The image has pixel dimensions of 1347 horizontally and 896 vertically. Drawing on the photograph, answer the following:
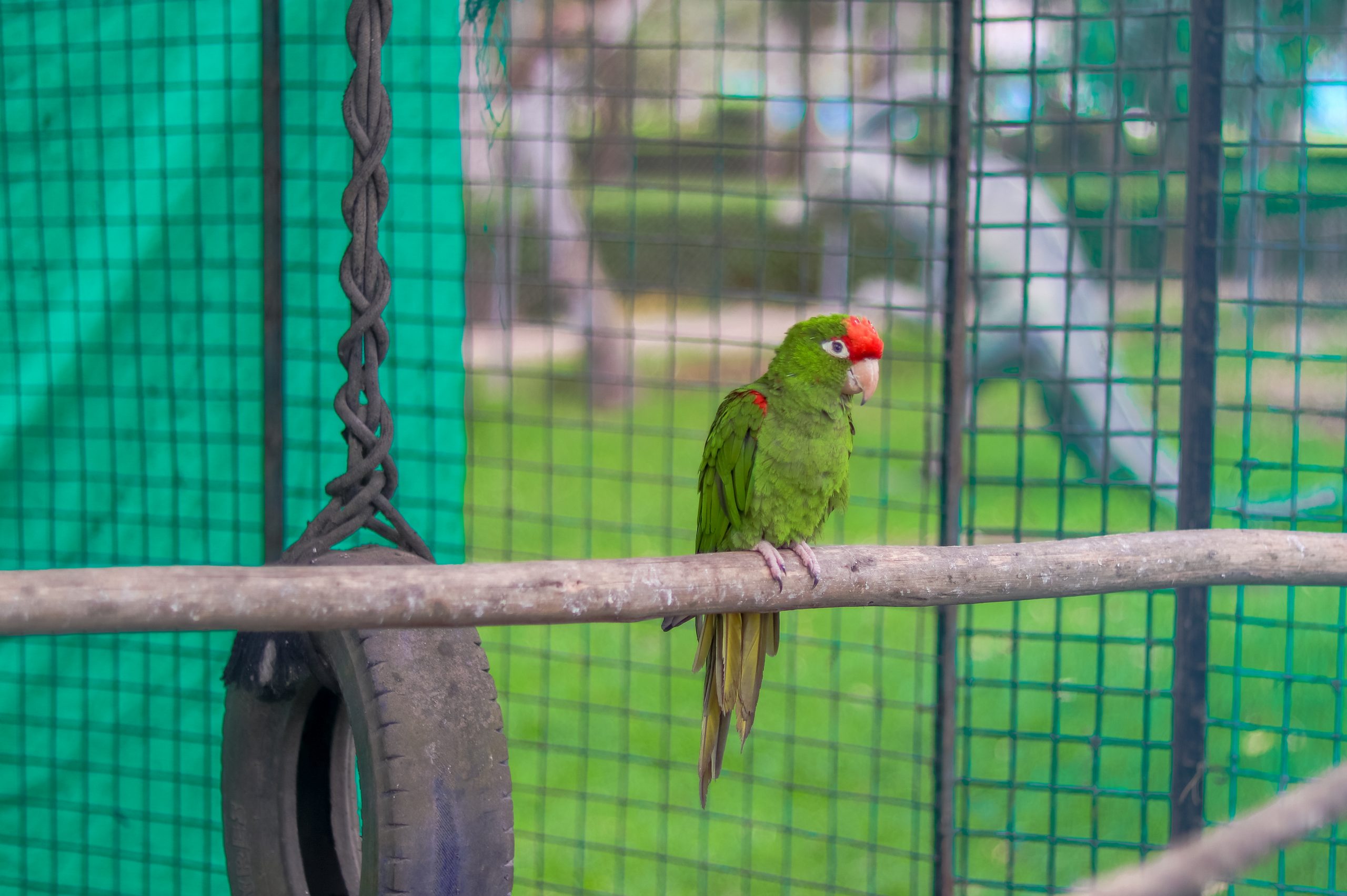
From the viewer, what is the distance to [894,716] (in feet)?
9.97

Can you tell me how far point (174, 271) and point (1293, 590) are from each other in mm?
2041

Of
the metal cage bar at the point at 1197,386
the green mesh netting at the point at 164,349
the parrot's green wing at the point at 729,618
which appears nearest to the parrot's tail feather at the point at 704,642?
the parrot's green wing at the point at 729,618


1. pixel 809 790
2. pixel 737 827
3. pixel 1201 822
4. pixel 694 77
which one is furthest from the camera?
pixel 694 77

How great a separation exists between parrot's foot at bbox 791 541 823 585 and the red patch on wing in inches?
13.6

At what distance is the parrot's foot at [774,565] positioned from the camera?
118 centimetres

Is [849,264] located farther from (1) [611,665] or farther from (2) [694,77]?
(2) [694,77]

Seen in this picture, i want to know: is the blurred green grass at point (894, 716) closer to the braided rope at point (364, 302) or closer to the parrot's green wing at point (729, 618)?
the parrot's green wing at point (729, 618)

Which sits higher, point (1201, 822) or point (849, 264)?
point (849, 264)

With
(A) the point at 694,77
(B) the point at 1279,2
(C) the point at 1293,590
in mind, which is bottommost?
(C) the point at 1293,590

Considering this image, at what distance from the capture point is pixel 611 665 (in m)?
2.02

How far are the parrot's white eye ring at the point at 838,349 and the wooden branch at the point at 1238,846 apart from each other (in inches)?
39.9

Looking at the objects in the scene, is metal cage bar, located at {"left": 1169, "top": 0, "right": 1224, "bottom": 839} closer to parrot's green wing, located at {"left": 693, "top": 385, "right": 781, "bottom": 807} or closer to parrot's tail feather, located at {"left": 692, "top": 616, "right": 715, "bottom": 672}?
parrot's green wing, located at {"left": 693, "top": 385, "right": 781, "bottom": 807}

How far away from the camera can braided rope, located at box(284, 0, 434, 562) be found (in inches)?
45.5

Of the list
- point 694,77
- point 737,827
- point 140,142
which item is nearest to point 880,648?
point 737,827
